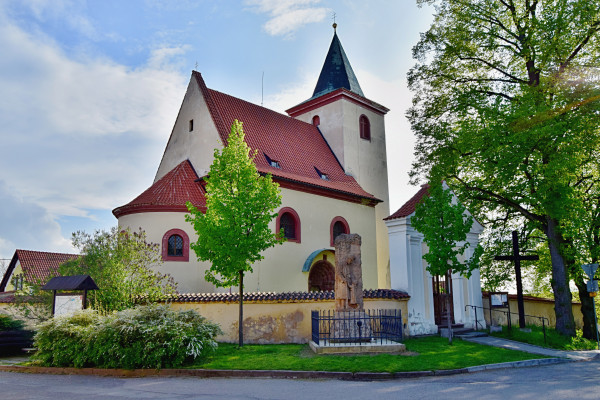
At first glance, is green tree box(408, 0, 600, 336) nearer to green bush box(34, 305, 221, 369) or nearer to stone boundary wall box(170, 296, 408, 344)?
stone boundary wall box(170, 296, 408, 344)

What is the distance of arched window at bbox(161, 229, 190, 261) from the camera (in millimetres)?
18719

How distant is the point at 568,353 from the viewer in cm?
1340

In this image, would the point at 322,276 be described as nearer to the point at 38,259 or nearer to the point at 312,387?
the point at 312,387

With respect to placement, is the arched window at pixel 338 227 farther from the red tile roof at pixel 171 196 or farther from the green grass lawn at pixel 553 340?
the green grass lawn at pixel 553 340

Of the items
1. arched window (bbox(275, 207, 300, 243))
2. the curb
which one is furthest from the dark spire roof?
the curb

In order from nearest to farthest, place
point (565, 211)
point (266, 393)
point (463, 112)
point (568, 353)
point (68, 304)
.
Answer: point (266, 393)
point (68, 304)
point (568, 353)
point (565, 211)
point (463, 112)

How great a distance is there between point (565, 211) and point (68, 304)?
611 inches

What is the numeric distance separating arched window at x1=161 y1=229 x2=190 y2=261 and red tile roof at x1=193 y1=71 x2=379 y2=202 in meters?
4.40

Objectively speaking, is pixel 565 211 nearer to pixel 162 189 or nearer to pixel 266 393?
pixel 266 393

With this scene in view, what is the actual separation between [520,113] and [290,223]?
1065cm

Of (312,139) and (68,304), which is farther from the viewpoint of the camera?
(312,139)

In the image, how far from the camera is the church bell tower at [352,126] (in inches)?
1081

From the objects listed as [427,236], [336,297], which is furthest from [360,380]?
[427,236]

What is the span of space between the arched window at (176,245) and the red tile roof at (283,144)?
440cm
